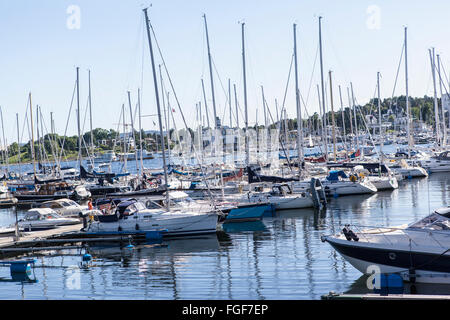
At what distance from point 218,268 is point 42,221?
56.8 ft

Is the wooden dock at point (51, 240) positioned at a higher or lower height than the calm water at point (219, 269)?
higher

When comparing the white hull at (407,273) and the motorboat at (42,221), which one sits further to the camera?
the motorboat at (42,221)

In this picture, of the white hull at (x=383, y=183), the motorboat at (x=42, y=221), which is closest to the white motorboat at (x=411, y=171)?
the white hull at (x=383, y=183)

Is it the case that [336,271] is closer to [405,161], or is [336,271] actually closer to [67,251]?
[67,251]

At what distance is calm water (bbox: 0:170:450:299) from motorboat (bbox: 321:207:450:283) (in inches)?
44.6

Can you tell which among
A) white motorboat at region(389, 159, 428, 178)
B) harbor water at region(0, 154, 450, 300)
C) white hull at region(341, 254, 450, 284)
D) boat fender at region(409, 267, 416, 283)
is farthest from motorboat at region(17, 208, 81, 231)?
white motorboat at region(389, 159, 428, 178)

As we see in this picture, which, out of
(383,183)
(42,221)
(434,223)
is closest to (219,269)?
(434,223)

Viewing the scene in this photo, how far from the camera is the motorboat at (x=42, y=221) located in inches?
1474

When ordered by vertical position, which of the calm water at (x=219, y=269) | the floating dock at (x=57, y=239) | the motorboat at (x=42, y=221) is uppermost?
the motorboat at (x=42, y=221)

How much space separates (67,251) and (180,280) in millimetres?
10829

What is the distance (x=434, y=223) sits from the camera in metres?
19.8

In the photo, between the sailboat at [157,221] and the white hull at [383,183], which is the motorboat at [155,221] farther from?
the white hull at [383,183]

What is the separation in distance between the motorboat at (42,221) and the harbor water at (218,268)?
674 centimetres

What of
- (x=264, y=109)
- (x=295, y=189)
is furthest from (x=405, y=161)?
(x=295, y=189)
